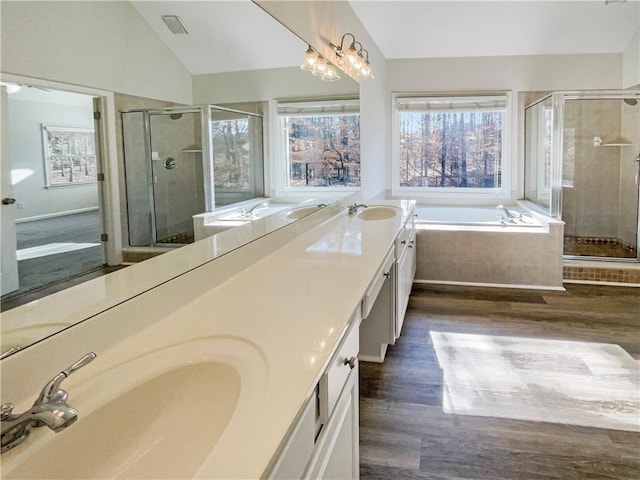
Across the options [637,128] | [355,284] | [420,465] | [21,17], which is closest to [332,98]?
[355,284]

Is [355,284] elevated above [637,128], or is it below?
below

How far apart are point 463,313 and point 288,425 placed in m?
3.29

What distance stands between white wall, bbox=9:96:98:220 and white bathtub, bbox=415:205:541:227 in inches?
164

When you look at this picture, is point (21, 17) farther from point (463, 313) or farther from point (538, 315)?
point (538, 315)

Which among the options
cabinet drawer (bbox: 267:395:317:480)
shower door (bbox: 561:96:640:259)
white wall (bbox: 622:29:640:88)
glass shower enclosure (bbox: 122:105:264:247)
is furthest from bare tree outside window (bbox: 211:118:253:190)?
white wall (bbox: 622:29:640:88)

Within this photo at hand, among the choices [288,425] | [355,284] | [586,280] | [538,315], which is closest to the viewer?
[288,425]

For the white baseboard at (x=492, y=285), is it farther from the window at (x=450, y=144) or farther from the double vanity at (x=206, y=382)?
the double vanity at (x=206, y=382)

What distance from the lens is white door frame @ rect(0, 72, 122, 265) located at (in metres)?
1.16

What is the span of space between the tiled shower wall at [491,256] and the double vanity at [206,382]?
3.09 meters

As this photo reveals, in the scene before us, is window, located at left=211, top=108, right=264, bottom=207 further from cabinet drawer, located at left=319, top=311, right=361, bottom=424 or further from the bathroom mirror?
cabinet drawer, located at left=319, top=311, right=361, bottom=424

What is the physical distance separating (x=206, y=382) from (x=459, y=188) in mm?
5266

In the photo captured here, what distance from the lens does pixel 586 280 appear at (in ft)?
15.4

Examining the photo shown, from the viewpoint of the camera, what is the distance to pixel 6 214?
903 millimetres

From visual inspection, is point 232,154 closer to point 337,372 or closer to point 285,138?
point 285,138
